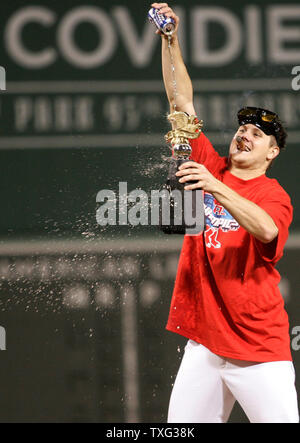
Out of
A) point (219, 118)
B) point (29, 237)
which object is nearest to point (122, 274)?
point (29, 237)

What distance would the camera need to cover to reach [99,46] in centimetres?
323

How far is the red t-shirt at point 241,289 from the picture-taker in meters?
2.11

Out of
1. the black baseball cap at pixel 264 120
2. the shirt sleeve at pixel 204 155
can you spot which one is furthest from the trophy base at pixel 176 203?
the black baseball cap at pixel 264 120

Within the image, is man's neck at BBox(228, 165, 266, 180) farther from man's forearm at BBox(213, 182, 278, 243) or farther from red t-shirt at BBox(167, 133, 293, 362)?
man's forearm at BBox(213, 182, 278, 243)

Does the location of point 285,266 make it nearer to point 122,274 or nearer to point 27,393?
point 122,274

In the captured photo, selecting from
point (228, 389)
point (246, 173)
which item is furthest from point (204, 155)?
point (228, 389)

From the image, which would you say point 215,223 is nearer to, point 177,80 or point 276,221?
point 276,221

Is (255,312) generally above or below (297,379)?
above

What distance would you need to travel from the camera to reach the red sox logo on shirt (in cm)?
216

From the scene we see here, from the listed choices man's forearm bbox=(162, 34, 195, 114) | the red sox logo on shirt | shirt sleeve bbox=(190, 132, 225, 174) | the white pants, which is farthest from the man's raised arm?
the white pants

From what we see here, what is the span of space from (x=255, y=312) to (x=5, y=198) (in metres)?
1.62

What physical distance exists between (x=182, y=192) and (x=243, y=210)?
0.69ft

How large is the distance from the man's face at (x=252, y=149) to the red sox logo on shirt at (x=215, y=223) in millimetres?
190

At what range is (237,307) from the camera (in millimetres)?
2125
